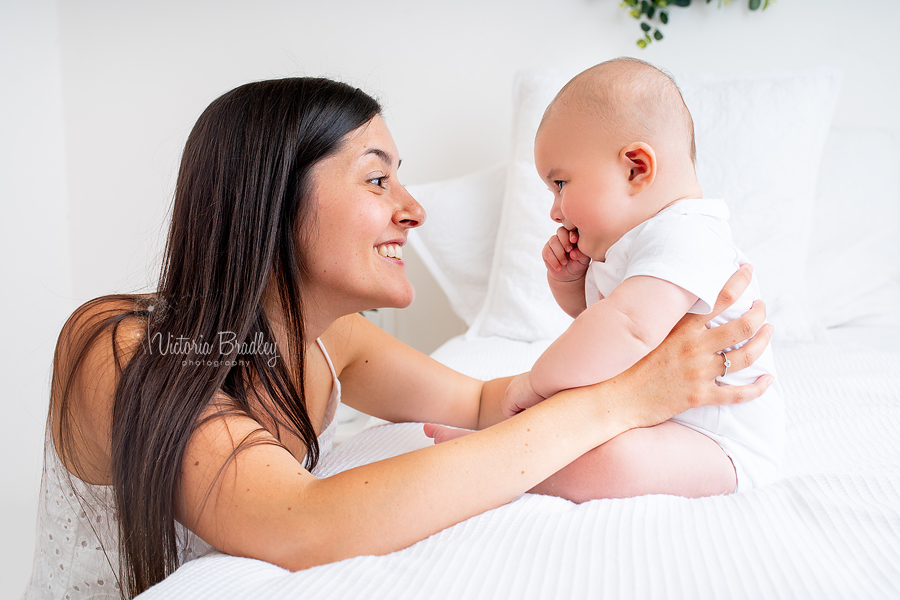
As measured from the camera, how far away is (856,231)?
1.85 meters

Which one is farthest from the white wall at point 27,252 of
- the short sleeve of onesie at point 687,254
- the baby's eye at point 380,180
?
the short sleeve of onesie at point 687,254

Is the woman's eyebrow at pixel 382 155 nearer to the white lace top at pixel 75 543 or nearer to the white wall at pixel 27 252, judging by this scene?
the white lace top at pixel 75 543

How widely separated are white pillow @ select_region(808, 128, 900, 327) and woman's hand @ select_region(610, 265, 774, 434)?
1161 millimetres

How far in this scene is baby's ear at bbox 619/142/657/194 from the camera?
87 centimetres

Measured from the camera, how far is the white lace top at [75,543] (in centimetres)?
89

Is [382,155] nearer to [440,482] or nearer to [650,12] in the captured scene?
[440,482]

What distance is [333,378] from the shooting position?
3.66ft

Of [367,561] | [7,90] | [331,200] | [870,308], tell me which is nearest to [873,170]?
[870,308]

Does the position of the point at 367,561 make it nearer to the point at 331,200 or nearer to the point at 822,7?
the point at 331,200

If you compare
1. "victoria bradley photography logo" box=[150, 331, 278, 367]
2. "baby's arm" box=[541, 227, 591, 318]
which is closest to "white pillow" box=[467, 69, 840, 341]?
"baby's arm" box=[541, 227, 591, 318]

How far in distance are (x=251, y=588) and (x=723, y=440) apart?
2.12 feet

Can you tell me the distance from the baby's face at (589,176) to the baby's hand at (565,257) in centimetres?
6

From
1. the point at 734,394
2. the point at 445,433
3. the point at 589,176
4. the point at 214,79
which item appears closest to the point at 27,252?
the point at 214,79

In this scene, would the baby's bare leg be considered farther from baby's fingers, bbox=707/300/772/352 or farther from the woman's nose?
the woman's nose
